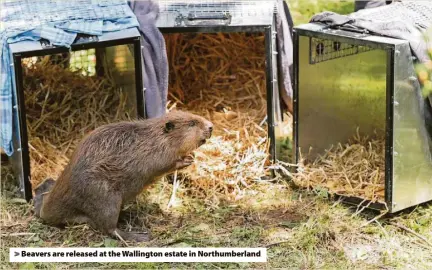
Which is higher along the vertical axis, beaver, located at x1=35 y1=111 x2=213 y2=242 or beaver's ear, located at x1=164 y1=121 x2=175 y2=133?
beaver's ear, located at x1=164 y1=121 x2=175 y2=133

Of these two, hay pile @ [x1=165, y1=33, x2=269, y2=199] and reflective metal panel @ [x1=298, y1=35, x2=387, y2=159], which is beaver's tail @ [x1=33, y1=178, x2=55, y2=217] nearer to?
hay pile @ [x1=165, y1=33, x2=269, y2=199]

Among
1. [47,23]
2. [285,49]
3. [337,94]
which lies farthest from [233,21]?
[47,23]

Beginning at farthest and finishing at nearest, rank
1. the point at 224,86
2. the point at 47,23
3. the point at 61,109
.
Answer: the point at 224,86
the point at 61,109
the point at 47,23

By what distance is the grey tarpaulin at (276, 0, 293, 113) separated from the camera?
6.87 m

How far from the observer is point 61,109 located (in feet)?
23.5

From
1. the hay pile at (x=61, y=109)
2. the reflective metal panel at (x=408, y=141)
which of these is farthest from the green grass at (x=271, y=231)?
the hay pile at (x=61, y=109)

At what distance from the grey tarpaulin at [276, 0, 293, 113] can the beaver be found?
109cm

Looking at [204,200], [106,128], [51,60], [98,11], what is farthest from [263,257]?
[51,60]

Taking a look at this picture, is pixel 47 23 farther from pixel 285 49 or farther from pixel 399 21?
pixel 399 21

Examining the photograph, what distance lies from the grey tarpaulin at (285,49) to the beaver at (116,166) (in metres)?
1.09

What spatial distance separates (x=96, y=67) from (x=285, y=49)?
1622 millimetres

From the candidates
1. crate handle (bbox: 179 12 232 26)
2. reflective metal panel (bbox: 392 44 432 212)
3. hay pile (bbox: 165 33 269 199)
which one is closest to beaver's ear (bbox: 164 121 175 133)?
hay pile (bbox: 165 33 269 199)

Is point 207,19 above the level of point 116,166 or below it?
above

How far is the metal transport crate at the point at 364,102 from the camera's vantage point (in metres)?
5.86
